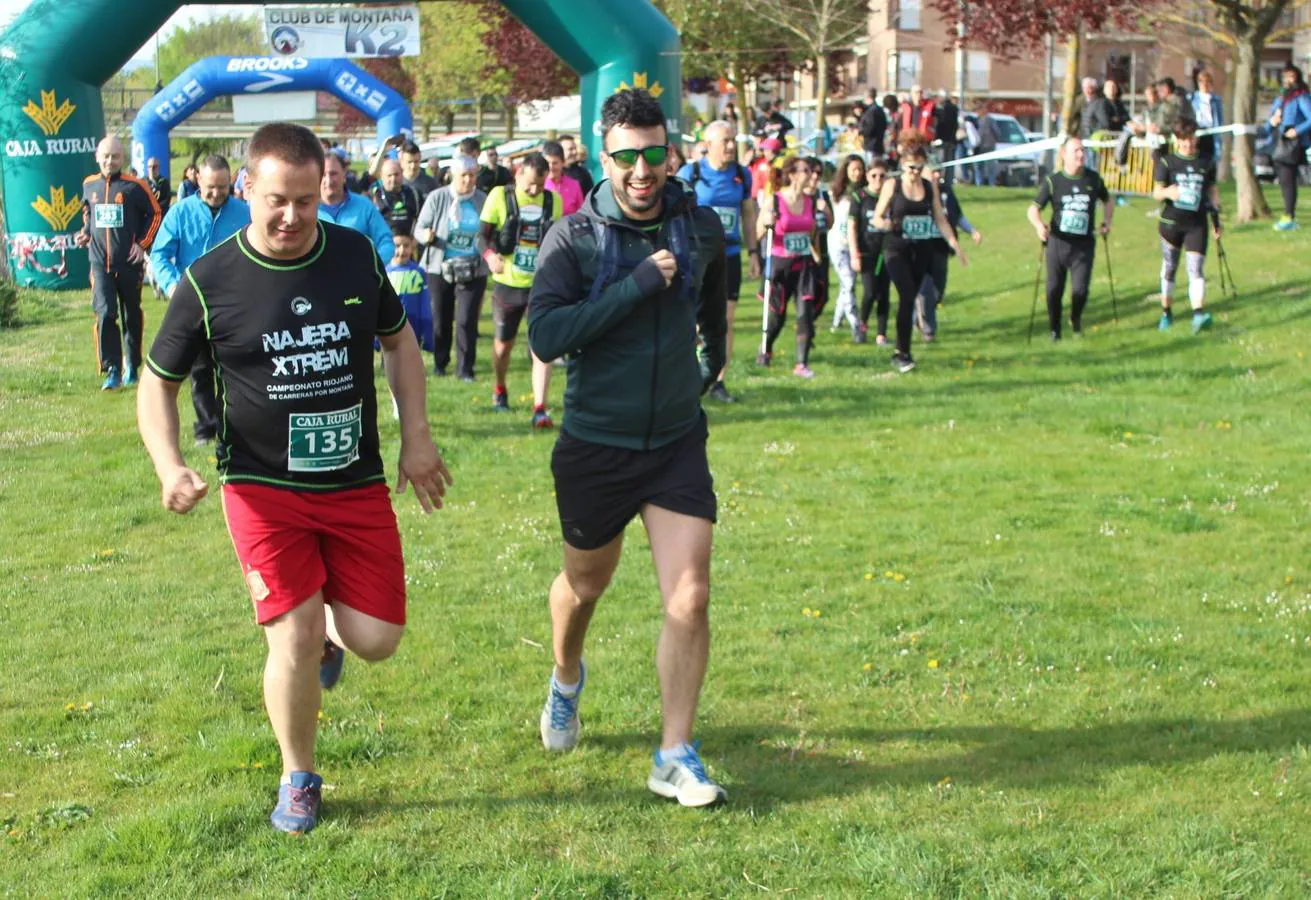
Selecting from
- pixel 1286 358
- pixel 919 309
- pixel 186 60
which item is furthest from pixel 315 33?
pixel 186 60

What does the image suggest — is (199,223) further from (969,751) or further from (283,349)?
(969,751)

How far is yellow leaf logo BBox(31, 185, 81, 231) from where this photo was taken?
→ 72.6ft

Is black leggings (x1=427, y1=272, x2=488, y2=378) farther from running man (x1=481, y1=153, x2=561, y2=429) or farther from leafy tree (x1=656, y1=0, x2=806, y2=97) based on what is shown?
leafy tree (x1=656, y1=0, x2=806, y2=97)

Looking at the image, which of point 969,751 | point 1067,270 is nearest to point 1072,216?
point 1067,270

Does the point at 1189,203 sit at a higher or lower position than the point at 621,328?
higher

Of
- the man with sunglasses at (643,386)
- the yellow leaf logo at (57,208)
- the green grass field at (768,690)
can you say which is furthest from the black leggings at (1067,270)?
the yellow leaf logo at (57,208)

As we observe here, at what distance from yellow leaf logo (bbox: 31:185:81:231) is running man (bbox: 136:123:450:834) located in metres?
18.9

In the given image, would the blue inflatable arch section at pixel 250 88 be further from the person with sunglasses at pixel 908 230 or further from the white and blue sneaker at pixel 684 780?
the white and blue sneaker at pixel 684 780

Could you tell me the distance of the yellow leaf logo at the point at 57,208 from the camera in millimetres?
22125

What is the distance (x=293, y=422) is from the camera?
4.69m

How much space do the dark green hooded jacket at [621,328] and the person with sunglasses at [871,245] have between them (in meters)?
10.6

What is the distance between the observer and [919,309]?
57.7ft

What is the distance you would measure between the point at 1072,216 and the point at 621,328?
1153 cm

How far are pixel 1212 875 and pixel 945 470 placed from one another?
6.34 m
